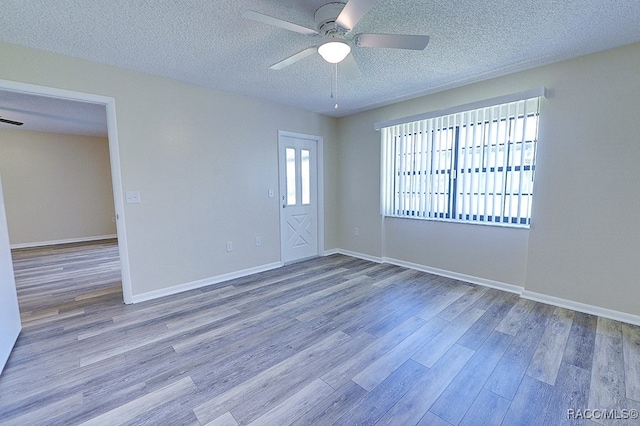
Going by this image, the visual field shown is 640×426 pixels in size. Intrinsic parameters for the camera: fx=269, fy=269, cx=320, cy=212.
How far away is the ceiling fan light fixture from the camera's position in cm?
187

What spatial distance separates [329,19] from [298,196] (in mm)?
2986

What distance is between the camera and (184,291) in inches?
131

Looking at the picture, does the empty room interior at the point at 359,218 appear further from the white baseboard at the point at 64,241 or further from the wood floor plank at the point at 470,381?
the white baseboard at the point at 64,241

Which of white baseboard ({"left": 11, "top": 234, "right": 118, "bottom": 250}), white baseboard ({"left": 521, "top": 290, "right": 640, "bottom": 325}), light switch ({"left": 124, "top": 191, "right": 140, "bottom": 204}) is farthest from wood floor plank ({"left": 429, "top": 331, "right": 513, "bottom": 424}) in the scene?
white baseboard ({"left": 11, "top": 234, "right": 118, "bottom": 250})

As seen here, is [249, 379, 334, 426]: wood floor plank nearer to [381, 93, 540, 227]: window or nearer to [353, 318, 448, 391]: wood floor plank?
[353, 318, 448, 391]: wood floor plank

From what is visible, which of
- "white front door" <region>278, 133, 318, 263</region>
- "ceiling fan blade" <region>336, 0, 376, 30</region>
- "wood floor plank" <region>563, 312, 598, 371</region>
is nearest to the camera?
"ceiling fan blade" <region>336, 0, 376, 30</region>

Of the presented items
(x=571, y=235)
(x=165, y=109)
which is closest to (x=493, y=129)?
(x=571, y=235)

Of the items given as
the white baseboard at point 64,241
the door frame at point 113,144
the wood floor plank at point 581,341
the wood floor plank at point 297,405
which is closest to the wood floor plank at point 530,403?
the wood floor plank at point 581,341

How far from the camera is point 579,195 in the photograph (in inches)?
104

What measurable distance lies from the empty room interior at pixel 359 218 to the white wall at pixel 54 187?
1.43 m

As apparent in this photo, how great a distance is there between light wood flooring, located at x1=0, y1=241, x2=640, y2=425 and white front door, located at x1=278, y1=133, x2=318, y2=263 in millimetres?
1425

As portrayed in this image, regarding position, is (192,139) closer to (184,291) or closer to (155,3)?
(155,3)

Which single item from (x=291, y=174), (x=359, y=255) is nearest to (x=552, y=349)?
(x=359, y=255)

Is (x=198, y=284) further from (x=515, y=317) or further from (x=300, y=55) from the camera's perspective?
(x=515, y=317)
